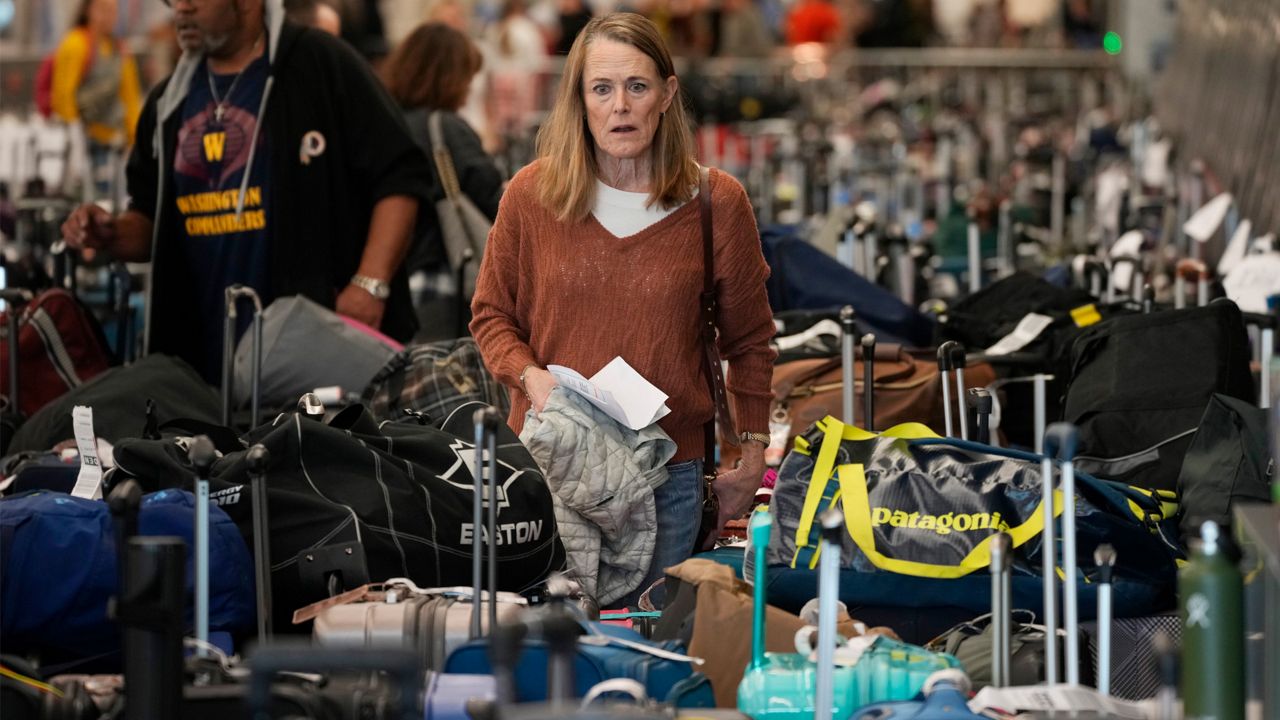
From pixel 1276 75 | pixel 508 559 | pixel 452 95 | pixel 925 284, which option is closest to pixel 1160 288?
pixel 925 284

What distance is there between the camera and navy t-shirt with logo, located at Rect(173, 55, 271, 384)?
5.59m

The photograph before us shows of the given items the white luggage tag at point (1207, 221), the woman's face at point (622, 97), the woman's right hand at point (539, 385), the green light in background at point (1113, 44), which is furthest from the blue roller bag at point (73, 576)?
the green light in background at point (1113, 44)

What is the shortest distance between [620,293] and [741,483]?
0.54 m

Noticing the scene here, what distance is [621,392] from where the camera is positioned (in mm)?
4121

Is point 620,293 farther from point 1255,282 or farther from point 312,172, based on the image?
point 1255,282

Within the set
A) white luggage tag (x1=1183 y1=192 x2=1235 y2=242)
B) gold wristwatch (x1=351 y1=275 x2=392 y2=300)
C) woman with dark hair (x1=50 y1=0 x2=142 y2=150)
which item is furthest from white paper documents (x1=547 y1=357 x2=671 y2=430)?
woman with dark hair (x1=50 y1=0 x2=142 y2=150)

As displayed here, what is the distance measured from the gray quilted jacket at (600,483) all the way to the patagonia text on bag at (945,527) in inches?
11.6

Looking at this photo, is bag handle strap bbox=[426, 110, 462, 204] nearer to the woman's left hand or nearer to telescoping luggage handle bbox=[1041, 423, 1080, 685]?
the woman's left hand

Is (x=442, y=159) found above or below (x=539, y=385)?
above

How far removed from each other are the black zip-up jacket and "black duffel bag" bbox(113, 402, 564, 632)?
1.56m

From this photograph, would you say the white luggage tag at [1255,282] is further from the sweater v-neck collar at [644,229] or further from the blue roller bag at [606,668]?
the blue roller bag at [606,668]

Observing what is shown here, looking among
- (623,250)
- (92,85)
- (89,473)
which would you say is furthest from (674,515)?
(92,85)

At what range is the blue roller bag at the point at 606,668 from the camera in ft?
10.8

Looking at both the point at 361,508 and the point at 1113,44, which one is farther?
the point at 1113,44
